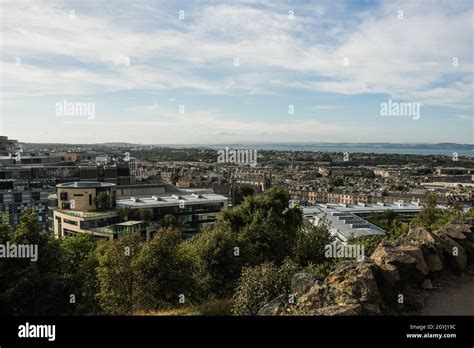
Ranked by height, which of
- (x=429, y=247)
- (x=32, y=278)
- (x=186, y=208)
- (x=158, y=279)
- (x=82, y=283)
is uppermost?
(x=429, y=247)

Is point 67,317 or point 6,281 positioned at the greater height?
point 67,317

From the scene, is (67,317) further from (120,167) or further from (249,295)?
(120,167)

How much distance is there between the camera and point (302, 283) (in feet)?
26.3

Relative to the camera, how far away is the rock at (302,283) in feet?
25.8

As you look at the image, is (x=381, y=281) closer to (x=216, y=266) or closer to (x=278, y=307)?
(x=278, y=307)

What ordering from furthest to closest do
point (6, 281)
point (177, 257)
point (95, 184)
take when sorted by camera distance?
1. point (95, 184)
2. point (177, 257)
3. point (6, 281)

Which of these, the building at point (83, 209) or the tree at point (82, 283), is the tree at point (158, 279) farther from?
the building at point (83, 209)

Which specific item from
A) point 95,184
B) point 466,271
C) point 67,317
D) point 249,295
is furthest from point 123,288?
point 95,184

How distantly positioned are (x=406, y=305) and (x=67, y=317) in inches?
225

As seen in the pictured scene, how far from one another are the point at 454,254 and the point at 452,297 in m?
1.65

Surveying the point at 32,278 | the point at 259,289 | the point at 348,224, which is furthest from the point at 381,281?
the point at 348,224

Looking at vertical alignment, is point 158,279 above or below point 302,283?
below

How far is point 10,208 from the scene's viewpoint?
48.9m

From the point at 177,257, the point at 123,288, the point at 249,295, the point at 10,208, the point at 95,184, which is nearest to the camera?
the point at 249,295
